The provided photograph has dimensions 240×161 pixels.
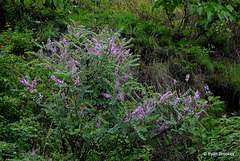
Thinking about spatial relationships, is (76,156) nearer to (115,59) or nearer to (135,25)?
(115,59)

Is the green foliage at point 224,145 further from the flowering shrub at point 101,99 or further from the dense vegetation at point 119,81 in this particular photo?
the flowering shrub at point 101,99

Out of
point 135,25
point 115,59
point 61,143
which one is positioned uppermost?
point 115,59

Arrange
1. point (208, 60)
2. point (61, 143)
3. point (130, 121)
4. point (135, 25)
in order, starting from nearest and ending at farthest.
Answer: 1. point (130, 121)
2. point (61, 143)
3. point (208, 60)
4. point (135, 25)

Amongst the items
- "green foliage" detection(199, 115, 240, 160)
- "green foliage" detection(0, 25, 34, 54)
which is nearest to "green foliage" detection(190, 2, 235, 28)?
"green foliage" detection(199, 115, 240, 160)

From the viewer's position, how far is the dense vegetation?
180 centimetres

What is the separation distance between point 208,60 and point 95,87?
132 inches

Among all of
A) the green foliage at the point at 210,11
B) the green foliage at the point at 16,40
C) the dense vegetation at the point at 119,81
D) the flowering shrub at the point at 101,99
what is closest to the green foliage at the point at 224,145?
the dense vegetation at the point at 119,81

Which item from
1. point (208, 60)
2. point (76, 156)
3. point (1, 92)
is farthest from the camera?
point (208, 60)

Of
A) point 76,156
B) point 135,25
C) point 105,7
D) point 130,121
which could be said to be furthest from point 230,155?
point 105,7

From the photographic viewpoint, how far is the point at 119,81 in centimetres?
194

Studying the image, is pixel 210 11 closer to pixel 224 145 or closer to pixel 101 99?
pixel 224 145

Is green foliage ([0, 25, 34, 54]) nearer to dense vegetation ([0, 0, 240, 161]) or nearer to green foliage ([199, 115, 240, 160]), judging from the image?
dense vegetation ([0, 0, 240, 161])

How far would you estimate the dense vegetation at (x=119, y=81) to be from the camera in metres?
1.80

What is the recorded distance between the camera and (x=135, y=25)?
5.51 metres
